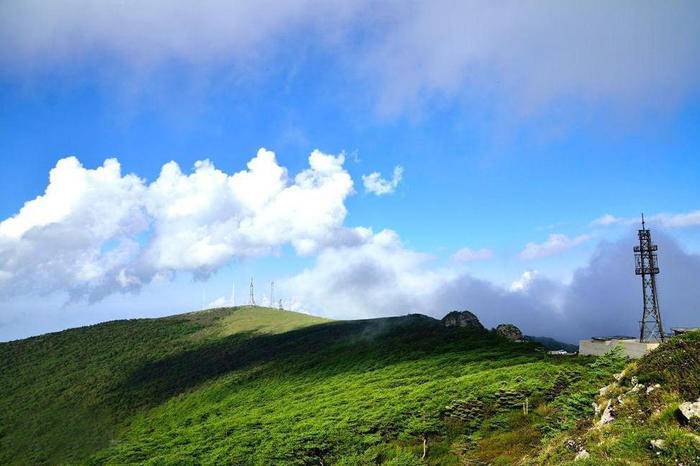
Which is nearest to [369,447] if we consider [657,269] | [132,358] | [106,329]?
[657,269]

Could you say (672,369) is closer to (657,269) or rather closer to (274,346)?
(657,269)

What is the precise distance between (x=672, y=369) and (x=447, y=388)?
29.5 meters

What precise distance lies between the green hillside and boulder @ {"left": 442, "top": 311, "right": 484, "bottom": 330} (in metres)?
2.72

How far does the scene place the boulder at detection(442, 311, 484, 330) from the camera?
89.6 metres

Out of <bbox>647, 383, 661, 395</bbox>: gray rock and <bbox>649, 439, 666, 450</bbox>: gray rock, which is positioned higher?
<bbox>647, 383, 661, 395</bbox>: gray rock

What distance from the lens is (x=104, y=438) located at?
8425 centimetres

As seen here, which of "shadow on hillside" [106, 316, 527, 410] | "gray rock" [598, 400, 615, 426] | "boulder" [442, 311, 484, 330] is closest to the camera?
"gray rock" [598, 400, 615, 426]

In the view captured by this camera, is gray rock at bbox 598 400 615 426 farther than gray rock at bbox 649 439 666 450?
Yes

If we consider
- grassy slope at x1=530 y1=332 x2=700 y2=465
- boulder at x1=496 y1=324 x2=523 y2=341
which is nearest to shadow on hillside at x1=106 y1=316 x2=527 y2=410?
boulder at x1=496 y1=324 x2=523 y2=341

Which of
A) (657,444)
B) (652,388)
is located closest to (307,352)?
(652,388)

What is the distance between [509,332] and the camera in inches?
3182

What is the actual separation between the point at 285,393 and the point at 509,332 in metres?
41.2

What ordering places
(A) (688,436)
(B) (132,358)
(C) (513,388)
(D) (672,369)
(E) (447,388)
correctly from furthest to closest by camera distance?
(B) (132,358) → (E) (447,388) → (C) (513,388) → (D) (672,369) → (A) (688,436)

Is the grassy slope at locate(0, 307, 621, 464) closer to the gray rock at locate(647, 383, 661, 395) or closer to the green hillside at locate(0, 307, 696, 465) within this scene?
the green hillside at locate(0, 307, 696, 465)
